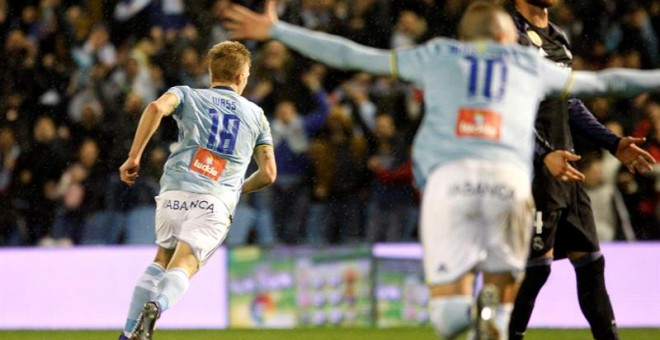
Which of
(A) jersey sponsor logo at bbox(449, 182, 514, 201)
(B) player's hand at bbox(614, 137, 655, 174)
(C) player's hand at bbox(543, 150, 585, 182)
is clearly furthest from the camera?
(B) player's hand at bbox(614, 137, 655, 174)

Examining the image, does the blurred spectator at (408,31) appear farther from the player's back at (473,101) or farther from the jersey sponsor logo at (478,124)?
the jersey sponsor logo at (478,124)

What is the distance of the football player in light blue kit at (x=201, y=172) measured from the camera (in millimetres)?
6664

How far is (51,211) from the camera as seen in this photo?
1240cm

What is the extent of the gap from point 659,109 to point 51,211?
5.95 meters

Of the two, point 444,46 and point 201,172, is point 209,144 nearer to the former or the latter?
point 201,172

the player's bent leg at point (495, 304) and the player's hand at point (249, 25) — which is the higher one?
the player's hand at point (249, 25)

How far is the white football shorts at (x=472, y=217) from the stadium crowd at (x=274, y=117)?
20.8 feet

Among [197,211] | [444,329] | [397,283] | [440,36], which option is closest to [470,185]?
[444,329]

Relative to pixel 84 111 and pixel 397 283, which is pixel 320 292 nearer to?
pixel 397 283

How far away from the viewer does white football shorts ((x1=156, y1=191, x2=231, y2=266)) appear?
6680 millimetres

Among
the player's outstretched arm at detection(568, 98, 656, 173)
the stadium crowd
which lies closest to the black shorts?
the player's outstretched arm at detection(568, 98, 656, 173)

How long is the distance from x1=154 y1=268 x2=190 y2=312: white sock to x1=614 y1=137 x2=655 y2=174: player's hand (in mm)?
2387

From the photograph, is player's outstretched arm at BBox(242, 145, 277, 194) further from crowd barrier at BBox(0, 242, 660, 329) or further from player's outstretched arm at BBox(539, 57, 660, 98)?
crowd barrier at BBox(0, 242, 660, 329)

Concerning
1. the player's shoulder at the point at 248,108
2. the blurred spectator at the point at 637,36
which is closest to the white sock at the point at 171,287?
the player's shoulder at the point at 248,108
